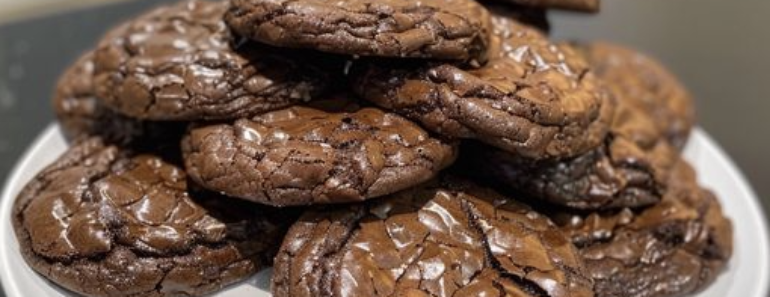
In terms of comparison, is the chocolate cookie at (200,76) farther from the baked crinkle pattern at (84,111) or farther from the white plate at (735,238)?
the white plate at (735,238)

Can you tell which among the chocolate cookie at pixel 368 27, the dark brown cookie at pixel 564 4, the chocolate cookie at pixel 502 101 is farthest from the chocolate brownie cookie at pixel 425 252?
the dark brown cookie at pixel 564 4

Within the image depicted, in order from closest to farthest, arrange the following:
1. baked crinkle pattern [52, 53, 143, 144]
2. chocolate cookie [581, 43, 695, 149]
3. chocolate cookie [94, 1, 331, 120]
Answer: chocolate cookie [94, 1, 331, 120] → baked crinkle pattern [52, 53, 143, 144] → chocolate cookie [581, 43, 695, 149]

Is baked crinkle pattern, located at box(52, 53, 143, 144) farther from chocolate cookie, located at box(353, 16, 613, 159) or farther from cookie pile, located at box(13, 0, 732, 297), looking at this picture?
chocolate cookie, located at box(353, 16, 613, 159)

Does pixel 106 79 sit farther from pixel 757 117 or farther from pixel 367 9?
pixel 757 117

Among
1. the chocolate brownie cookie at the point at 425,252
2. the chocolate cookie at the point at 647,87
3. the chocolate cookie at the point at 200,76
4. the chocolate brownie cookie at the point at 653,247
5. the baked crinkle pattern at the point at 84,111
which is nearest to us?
the chocolate brownie cookie at the point at 425,252

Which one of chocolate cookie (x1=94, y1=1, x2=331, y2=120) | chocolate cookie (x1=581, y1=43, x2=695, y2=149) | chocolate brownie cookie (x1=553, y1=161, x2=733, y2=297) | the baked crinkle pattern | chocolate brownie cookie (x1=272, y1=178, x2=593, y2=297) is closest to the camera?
chocolate brownie cookie (x1=272, y1=178, x2=593, y2=297)

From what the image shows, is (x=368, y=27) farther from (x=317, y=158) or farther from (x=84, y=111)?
(x=84, y=111)


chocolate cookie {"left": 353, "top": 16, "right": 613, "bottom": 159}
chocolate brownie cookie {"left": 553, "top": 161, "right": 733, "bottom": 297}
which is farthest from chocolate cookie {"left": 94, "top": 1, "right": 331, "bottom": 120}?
chocolate brownie cookie {"left": 553, "top": 161, "right": 733, "bottom": 297}
